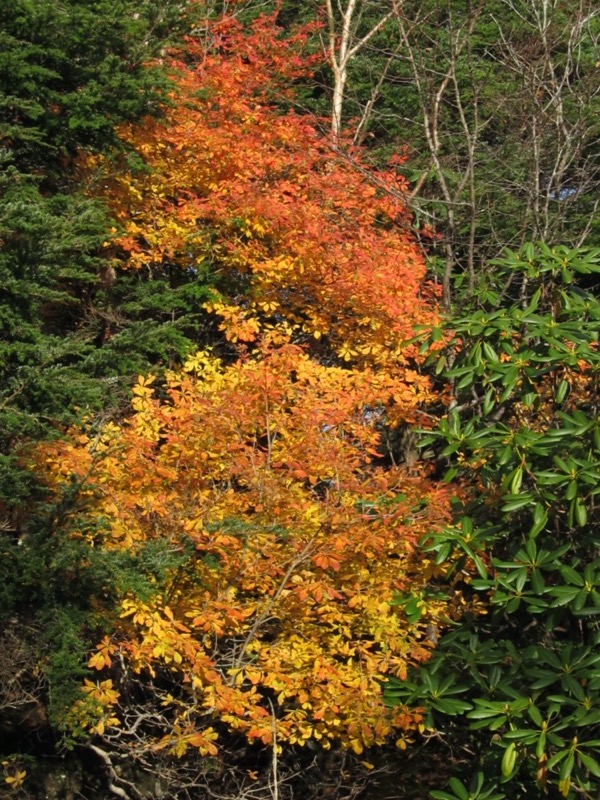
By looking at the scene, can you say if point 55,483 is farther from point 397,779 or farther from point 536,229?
point 536,229

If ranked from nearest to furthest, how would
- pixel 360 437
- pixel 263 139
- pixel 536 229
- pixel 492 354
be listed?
pixel 492 354, pixel 360 437, pixel 536 229, pixel 263 139

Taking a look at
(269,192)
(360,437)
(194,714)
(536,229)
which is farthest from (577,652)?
(269,192)

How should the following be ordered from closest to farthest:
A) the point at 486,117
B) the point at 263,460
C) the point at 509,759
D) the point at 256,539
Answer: the point at 509,759 → the point at 256,539 → the point at 263,460 → the point at 486,117

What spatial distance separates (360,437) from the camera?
7160mm

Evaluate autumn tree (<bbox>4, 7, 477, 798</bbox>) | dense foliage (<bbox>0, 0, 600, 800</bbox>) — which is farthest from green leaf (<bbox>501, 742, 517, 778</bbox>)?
autumn tree (<bbox>4, 7, 477, 798</bbox>)

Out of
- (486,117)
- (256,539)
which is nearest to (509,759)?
(256,539)

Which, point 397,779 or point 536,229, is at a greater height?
point 536,229

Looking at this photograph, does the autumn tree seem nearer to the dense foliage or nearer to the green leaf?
the dense foliage

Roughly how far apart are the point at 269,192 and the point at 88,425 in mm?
2982

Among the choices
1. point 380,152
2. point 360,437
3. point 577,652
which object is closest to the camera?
point 577,652

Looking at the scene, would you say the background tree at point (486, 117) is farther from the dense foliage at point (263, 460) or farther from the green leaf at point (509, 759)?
the green leaf at point (509, 759)

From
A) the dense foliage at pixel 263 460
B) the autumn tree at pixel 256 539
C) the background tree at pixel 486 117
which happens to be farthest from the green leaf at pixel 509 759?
the background tree at pixel 486 117

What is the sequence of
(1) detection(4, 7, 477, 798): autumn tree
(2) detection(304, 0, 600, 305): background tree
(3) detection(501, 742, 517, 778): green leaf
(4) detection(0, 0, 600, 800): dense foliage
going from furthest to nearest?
1. (2) detection(304, 0, 600, 305): background tree
2. (1) detection(4, 7, 477, 798): autumn tree
3. (4) detection(0, 0, 600, 800): dense foliage
4. (3) detection(501, 742, 517, 778): green leaf

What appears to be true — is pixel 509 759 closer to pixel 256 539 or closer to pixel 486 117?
pixel 256 539
